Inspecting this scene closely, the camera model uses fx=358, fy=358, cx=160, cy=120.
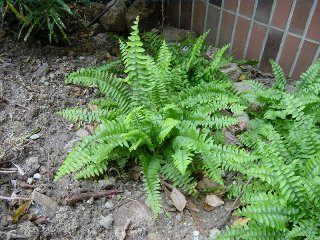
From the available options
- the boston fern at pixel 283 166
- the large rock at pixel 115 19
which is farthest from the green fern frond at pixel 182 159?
the large rock at pixel 115 19

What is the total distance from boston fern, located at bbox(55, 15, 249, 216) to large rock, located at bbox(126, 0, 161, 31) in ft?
4.00

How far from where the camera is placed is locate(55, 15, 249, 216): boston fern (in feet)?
8.68

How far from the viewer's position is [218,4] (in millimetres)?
4238

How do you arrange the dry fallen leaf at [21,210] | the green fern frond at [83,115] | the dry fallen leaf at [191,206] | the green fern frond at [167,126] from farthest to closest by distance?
the green fern frond at [83,115] → the dry fallen leaf at [191,206] → the green fern frond at [167,126] → the dry fallen leaf at [21,210]

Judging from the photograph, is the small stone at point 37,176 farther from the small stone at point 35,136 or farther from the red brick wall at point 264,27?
the red brick wall at point 264,27

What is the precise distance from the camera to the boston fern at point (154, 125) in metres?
2.65

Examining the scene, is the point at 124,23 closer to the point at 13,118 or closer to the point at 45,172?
the point at 13,118

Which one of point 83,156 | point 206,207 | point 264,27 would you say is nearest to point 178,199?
point 206,207

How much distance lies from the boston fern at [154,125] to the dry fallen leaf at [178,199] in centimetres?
7

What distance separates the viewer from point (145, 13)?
448 cm

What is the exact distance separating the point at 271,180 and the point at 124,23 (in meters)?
2.83

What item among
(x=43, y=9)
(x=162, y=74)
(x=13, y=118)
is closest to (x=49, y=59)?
(x=43, y=9)

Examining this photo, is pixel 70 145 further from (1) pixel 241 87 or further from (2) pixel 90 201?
(1) pixel 241 87

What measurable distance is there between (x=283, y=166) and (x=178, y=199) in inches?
32.1
